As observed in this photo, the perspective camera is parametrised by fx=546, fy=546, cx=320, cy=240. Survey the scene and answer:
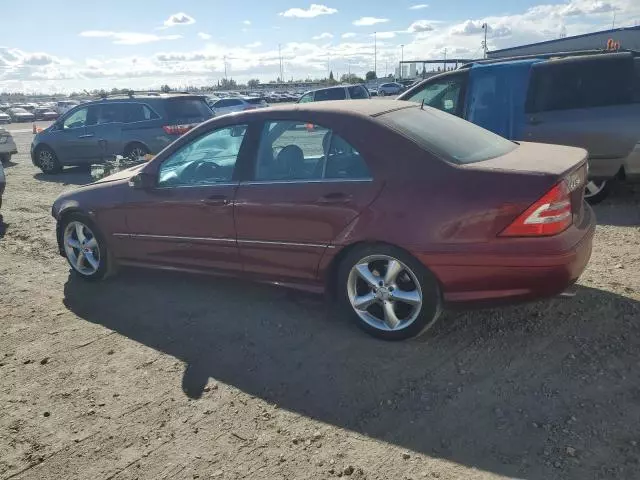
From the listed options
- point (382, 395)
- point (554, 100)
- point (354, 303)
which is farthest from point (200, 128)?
point (554, 100)

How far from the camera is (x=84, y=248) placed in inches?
210

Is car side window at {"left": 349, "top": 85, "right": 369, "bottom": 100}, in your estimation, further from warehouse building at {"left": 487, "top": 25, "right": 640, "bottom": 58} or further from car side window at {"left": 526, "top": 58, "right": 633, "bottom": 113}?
car side window at {"left": 526, "top": 58, "right": 633, "bottom": 113}

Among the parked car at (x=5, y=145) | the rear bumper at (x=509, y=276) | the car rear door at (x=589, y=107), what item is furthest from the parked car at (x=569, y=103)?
the parked car at (x=5, y=145)

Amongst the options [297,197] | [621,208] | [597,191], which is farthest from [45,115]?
[297,197]

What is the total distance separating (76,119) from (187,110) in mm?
3027

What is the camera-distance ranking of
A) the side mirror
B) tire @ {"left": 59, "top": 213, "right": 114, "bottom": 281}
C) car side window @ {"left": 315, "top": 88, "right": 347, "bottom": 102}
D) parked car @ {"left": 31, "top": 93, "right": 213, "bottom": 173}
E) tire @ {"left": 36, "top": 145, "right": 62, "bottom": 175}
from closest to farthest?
the side mirror < tire @ {"left": 59, "top": 213, "right": 114, "bottom": 281} < parked car @ {"left": 31, "top": 93, "right": 213, "bottom": 173} < tire @ {"left": 36, "top": 145, "right": 62, "bottom": 175} < car side window @ {"left": 315, "top": 88, "right": 347, "bottom": 102}

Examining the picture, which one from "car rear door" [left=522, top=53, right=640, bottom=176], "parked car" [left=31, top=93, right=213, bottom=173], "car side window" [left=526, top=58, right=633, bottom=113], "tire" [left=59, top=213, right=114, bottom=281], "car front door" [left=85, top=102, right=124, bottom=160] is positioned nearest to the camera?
"tire" [left=59, top=213, right=114, bottom=281]

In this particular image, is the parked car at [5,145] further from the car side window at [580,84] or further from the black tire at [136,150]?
the car side window at [580,84]

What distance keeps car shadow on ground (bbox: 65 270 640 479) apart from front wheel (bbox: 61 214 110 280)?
0.53 metres

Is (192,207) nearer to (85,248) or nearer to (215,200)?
(215,200)

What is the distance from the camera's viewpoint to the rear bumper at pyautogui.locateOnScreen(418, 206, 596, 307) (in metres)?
3.26

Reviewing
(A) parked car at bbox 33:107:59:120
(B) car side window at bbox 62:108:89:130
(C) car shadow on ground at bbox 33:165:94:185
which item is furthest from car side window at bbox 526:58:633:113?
(A) parked car at bbox 33:107:59:120

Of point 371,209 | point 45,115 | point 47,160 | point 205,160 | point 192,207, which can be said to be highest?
point 205,160

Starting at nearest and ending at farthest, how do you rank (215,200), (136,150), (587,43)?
(215,200) → (136,150) → (587,43)
